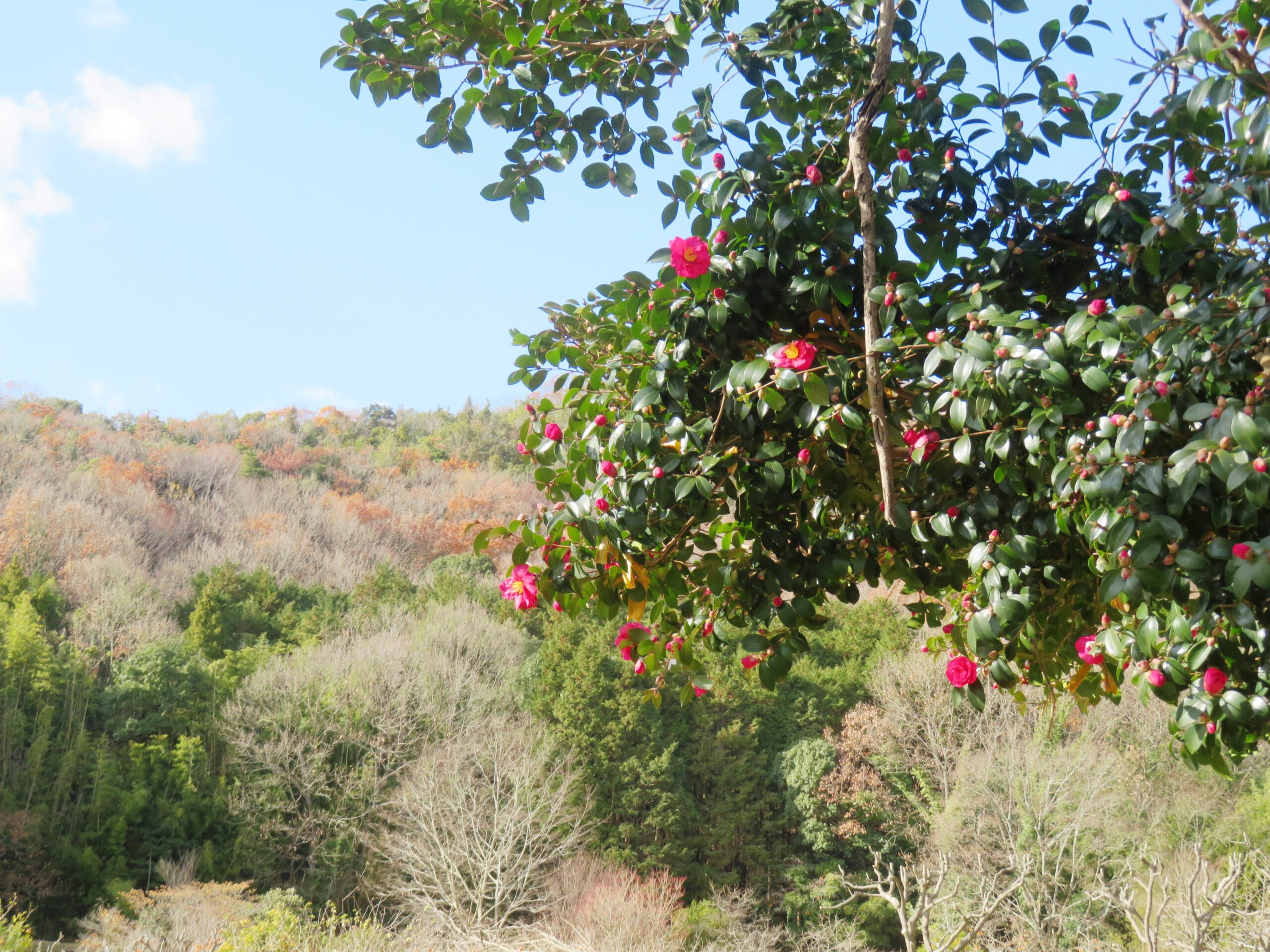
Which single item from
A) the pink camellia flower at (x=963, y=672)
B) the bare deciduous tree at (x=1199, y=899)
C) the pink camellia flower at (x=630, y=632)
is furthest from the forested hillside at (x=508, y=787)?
the pink camellia flower at (x=963, y=672)

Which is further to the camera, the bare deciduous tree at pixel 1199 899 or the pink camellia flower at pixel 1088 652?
the bare deciduous tree at pixel 1199 899

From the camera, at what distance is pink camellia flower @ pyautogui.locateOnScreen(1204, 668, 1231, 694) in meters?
1.20

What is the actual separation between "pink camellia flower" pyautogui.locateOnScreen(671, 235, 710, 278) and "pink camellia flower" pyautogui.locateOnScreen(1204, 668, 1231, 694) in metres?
0.93

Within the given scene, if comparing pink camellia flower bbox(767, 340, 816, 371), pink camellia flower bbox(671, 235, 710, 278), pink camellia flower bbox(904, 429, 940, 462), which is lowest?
pink camellia flower bbox(904, 429, 940, 462)

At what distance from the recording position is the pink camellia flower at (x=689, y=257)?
4.93 ft

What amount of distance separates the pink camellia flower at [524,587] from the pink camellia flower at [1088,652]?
37.3 inches

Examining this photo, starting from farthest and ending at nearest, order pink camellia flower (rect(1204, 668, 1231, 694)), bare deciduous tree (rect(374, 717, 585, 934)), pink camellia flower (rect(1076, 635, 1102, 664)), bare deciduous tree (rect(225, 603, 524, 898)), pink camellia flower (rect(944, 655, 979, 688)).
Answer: bare deciduous tree (rect(225, 603, 524, 898)) → bare deciduous tree (rect(374, 717, 585, 934)) → pink camellia flower (rect(944, 655, 979, 688)) → pink camellia flower (rect(1076, 635, 1102, 664)) → pink camellia flower (rect(1204, 668, 1231, 694))

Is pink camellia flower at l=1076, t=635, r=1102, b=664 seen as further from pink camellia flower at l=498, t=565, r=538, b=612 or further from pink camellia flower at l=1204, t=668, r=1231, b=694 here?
pink camellia flower at l=498, t=565, r=538, b=612

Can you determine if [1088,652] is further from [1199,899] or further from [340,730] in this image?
[340,730]

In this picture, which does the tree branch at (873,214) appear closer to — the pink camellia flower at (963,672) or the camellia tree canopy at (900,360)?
the camellia tree canopy at (900,360)

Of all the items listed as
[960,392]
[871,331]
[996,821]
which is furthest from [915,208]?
[996,821]

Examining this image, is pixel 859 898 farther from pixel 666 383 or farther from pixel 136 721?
pixel 666 383

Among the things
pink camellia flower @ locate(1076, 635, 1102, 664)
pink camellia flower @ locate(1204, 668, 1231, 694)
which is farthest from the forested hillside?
pink camellia flower @ locate(1204, 668, 1231, 694)

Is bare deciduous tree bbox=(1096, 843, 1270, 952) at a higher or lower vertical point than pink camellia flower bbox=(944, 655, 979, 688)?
lower
